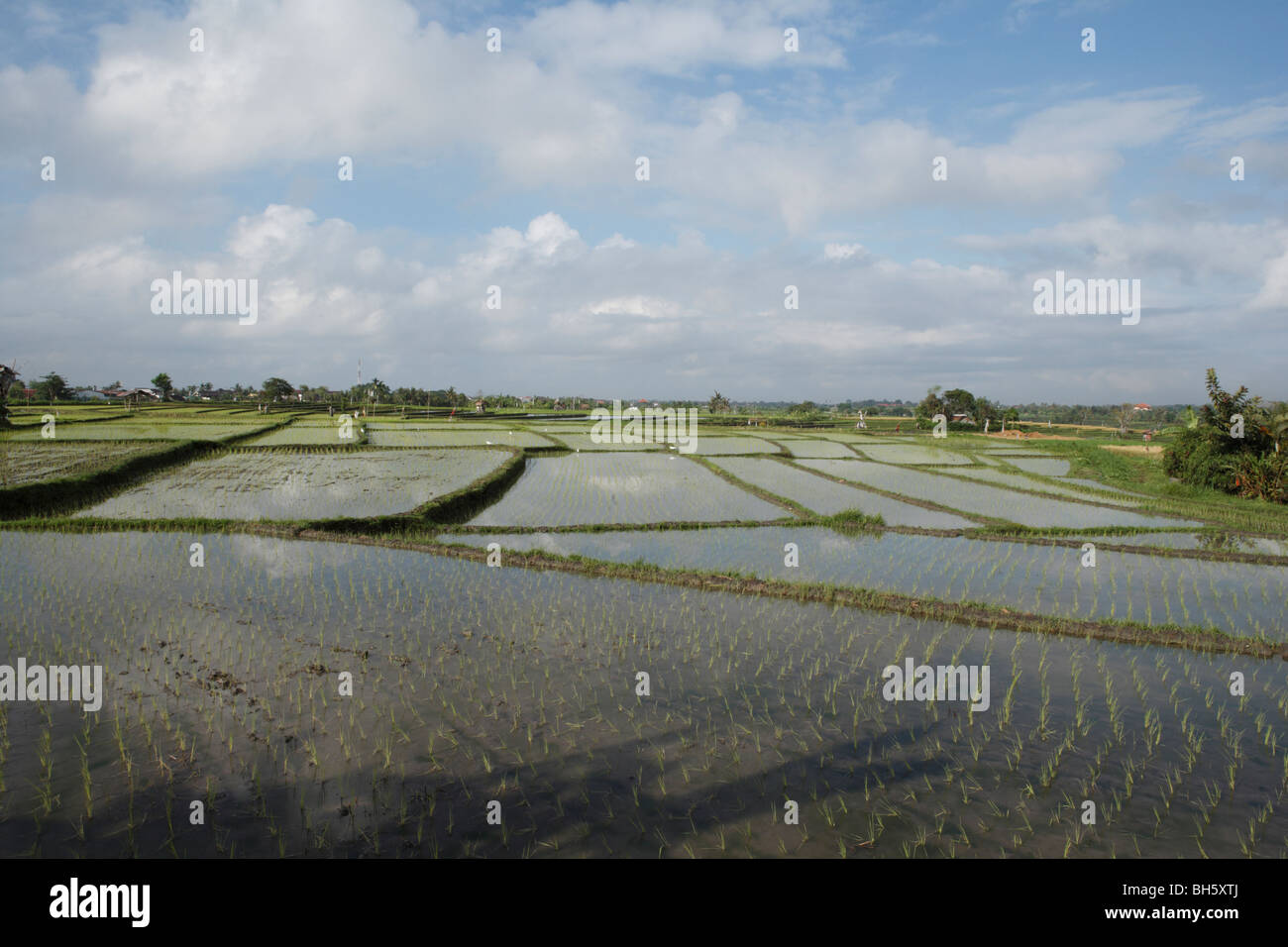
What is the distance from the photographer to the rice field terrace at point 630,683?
11.5ft

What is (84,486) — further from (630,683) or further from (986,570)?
(986,570)

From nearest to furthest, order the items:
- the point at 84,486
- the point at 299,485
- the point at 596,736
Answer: the point at 596,736
the point at 84,486
the point at 299,485

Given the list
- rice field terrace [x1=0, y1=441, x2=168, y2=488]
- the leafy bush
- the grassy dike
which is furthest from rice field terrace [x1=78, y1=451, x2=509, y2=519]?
the leafy bush

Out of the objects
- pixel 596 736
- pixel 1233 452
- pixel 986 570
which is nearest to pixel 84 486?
pixel 596 736

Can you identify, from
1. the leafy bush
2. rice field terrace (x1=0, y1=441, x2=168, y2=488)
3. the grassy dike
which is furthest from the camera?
the leafy bush

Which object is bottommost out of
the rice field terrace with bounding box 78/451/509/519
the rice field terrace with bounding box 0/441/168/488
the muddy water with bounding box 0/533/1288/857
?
the muddy water with bounding box 0/533/1288/857

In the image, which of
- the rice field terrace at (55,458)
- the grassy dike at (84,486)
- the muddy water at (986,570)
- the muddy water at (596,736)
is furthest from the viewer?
the rice field terrace at (55,458)

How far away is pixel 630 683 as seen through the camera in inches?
210

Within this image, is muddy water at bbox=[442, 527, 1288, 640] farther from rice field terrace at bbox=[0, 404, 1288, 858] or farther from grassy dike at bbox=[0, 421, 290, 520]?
grassy dike at bbox=[0, 421, 290, 520]

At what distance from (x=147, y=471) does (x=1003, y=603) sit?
1906 centimetres

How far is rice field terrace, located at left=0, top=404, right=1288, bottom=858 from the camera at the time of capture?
3506 mm

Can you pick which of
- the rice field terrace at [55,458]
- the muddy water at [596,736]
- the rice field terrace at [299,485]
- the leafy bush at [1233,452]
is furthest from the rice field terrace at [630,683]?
the leafy bush at [1233,452]

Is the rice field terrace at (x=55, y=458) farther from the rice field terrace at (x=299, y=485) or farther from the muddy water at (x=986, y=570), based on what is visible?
the muddy water at (x=986, y=570)

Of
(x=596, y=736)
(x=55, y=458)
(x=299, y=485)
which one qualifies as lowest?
(x=596, y=736)
